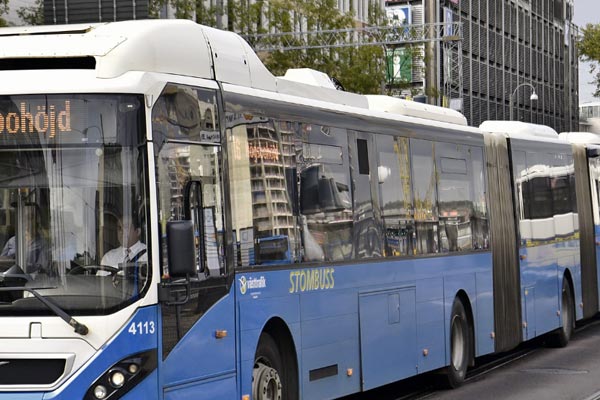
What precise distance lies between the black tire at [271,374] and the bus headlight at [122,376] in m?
2.04

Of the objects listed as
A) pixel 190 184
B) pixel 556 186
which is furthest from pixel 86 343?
pixel 556 186

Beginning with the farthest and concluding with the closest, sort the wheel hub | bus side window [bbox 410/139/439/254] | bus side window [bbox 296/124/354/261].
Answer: bus side window [bbox 410/139/439/254] < bus side window [bbox 296/124/354/261] < the wheel hub

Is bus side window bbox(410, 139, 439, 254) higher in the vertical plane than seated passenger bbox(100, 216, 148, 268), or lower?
higher

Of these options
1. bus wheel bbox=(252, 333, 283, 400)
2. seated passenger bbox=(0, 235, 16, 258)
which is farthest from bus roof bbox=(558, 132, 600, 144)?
seated passenger bbox=(0, 235, 16, 258)

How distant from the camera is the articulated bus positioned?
9.11 m

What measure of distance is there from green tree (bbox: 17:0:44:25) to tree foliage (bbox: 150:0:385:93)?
4931mm

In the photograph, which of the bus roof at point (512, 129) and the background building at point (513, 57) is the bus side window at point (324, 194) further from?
the background building at point (513, 57)

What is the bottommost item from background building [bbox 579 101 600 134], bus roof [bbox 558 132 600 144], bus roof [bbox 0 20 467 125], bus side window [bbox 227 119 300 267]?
bus side window [bbox 227 119 300 267]

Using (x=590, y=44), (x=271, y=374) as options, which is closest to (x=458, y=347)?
(x=271, y=374)

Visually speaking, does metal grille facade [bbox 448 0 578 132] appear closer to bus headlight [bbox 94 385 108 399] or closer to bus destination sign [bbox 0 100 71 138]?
bus destination sign [bbox 0 100 71 138]

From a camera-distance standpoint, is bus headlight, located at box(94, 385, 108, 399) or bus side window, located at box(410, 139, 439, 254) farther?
bus side window, located at box(410, 139, 439, 254)

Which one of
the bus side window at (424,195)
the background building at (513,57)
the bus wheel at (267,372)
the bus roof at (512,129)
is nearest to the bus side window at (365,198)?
the bus side window at (424,195)

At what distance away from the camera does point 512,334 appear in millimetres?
19266

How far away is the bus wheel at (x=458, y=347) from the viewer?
1684 cm
